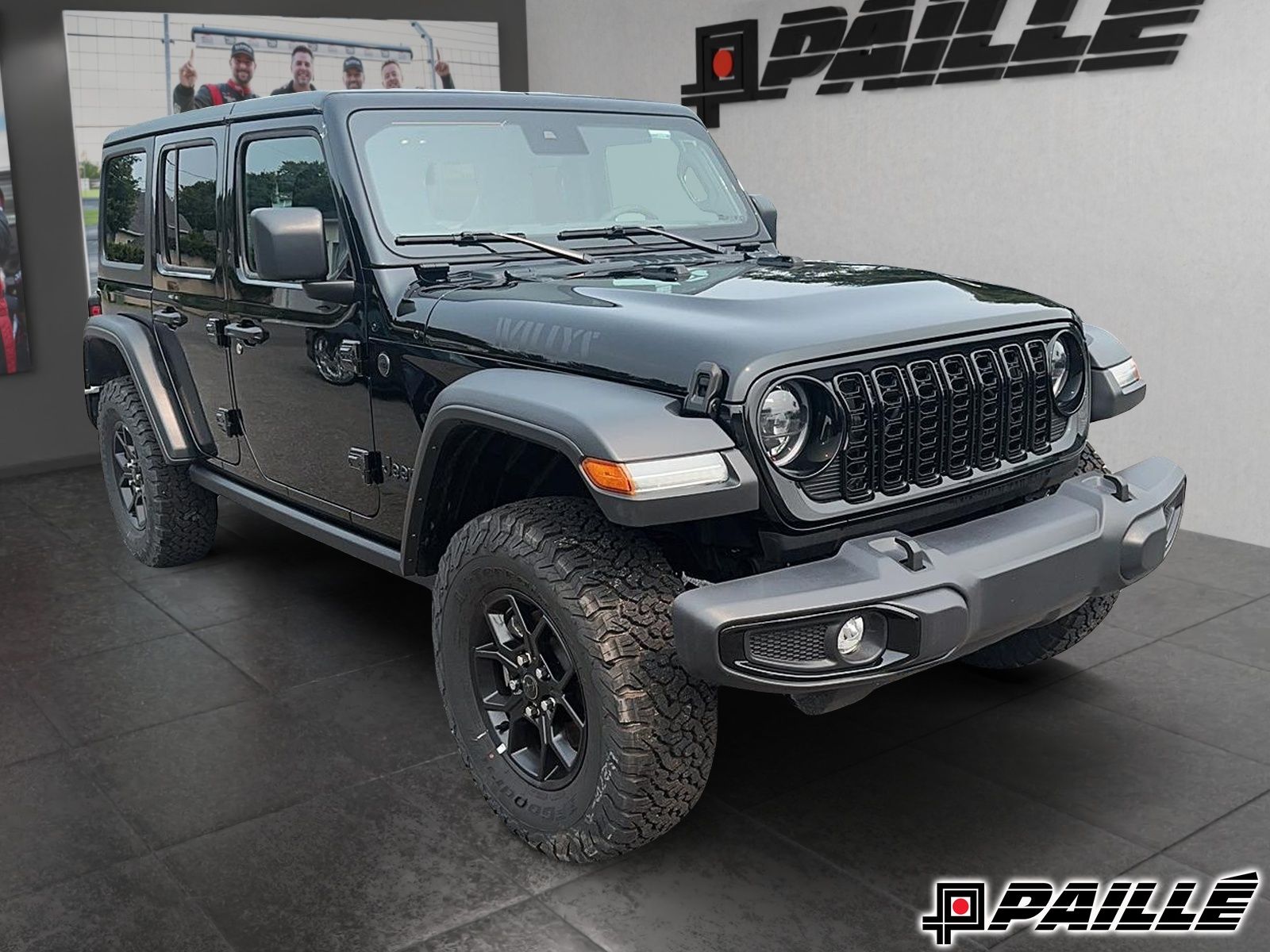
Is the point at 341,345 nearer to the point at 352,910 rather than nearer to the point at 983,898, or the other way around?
the point at 352,910

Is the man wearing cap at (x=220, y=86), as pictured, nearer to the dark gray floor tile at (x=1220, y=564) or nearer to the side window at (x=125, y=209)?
the side window at (x=125, y=209)

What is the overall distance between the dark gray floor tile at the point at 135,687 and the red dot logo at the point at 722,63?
4.67 meters

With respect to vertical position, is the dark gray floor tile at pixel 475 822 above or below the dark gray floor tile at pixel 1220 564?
below

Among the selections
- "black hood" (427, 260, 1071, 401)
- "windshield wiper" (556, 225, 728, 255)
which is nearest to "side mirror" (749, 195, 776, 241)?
"windshield wiper" (556, 225, 728, 255)

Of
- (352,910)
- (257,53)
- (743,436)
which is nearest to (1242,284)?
(743,436)

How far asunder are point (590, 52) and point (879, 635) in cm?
679

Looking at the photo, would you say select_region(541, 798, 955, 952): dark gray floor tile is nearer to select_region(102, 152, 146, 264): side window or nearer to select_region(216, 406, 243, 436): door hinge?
select_region(216, 406, 243, 436): door hinge

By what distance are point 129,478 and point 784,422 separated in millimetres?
3637

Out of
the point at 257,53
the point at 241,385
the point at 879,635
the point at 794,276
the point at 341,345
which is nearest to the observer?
the point at 879,635

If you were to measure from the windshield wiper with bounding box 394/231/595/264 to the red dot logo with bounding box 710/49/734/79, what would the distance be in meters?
4.23

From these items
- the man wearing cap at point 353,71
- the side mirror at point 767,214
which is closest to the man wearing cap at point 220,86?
the man wearing cap at point 353,71

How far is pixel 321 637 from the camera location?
4.32 m

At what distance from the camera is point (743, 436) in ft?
8.13

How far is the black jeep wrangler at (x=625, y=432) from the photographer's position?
97.0 inches
